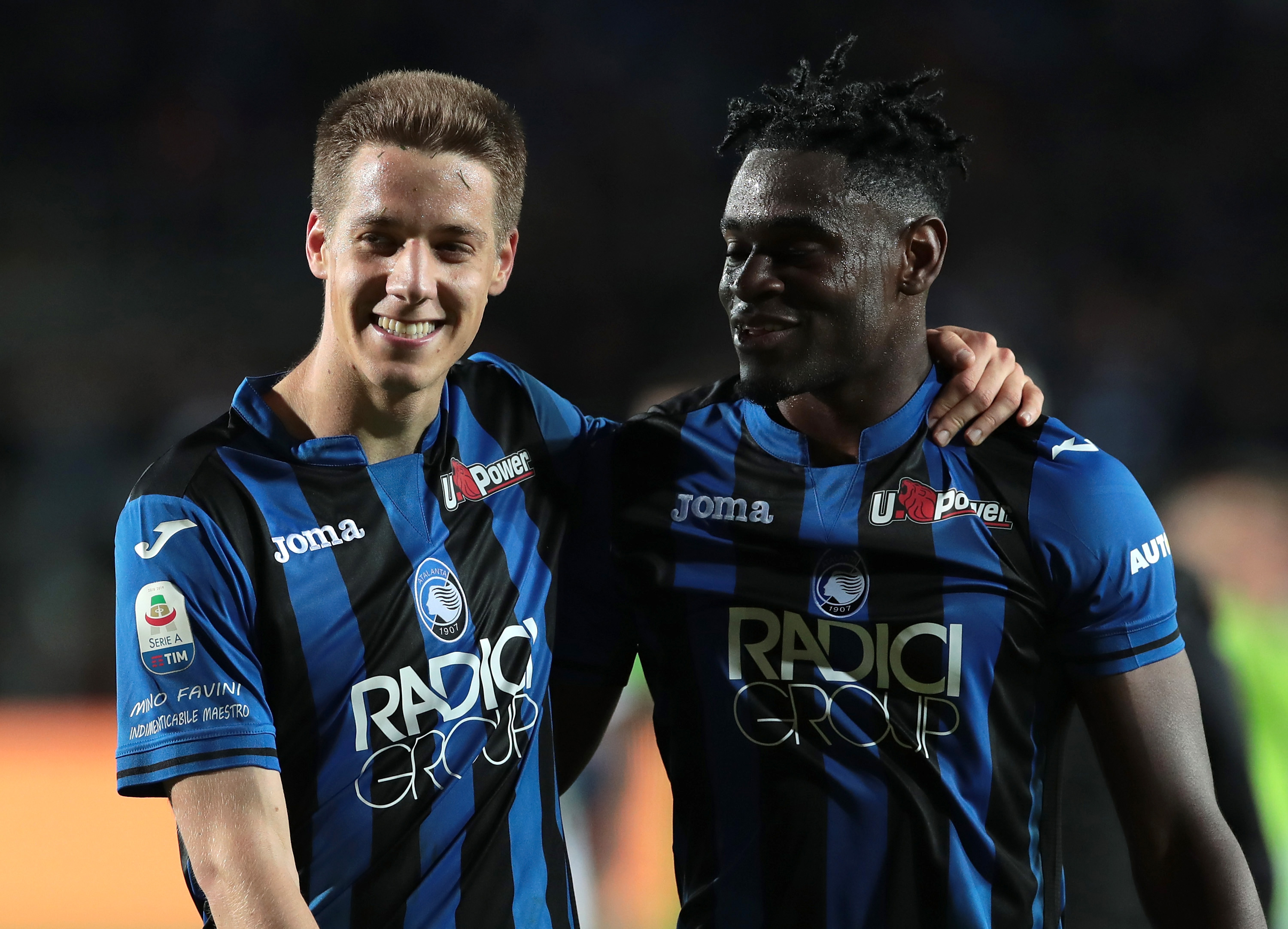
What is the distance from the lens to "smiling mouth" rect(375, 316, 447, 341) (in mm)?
2246

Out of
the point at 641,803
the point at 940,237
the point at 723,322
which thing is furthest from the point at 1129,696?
the point at 723,322

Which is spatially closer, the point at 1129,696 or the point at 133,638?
the point at 133,638

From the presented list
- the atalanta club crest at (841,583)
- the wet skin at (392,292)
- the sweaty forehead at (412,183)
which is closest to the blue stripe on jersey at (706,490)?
the atalanta club crest at (841,583)

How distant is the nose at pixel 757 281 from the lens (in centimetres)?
228

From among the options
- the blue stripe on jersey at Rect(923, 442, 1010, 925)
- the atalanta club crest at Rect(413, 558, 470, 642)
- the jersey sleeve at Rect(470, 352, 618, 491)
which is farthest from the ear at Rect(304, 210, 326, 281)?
the blue stripe on jersey at Rect(923, 442, 1010, 925)

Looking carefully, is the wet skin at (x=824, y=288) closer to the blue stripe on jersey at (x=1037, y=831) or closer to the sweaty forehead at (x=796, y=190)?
the sweaty forehead at (x=796, y=190)

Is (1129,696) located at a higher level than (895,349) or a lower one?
lower

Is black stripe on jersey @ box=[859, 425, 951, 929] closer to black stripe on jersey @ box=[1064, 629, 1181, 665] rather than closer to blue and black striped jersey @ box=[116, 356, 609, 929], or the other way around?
black stripe on jersey @ box=[1064, 629, 1181, 665]

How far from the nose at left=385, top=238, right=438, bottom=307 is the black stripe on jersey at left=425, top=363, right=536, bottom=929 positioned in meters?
0.35

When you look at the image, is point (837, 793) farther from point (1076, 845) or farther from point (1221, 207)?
point (1221, 207)

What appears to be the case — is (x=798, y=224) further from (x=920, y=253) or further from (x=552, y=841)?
(x=552, y=841)

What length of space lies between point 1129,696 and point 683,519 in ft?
2.84

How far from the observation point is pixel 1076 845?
322 centimetres

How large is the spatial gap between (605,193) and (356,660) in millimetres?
7316
